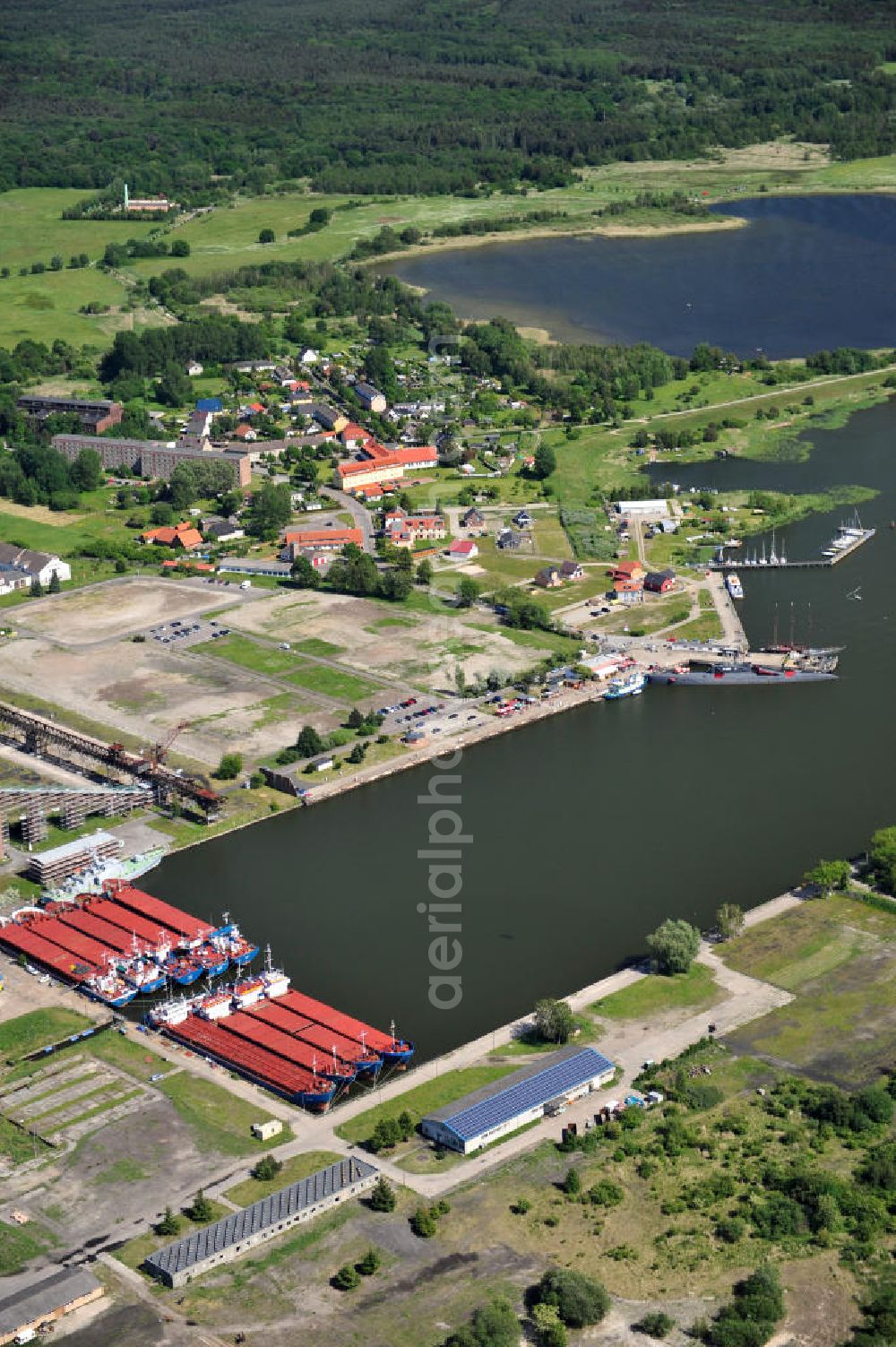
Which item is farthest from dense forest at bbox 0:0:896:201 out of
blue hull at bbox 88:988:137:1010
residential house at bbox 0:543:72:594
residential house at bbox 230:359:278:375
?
blue hull at bbox 88:988:137:1010

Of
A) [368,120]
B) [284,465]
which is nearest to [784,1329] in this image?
[284,465]

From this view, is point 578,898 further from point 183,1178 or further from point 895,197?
point 895,197

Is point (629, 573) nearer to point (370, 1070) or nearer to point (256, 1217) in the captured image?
point (370, 1070)

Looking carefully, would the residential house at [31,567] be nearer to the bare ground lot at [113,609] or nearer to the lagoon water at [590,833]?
the bare ground lot at [113,609]

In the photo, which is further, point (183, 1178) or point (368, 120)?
point (368, 120)

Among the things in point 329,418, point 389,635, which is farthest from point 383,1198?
point 329,418

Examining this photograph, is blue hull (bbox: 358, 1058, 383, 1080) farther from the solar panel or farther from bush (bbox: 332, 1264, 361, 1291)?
bush (bbox: 332, 1264, 361, 1291)
